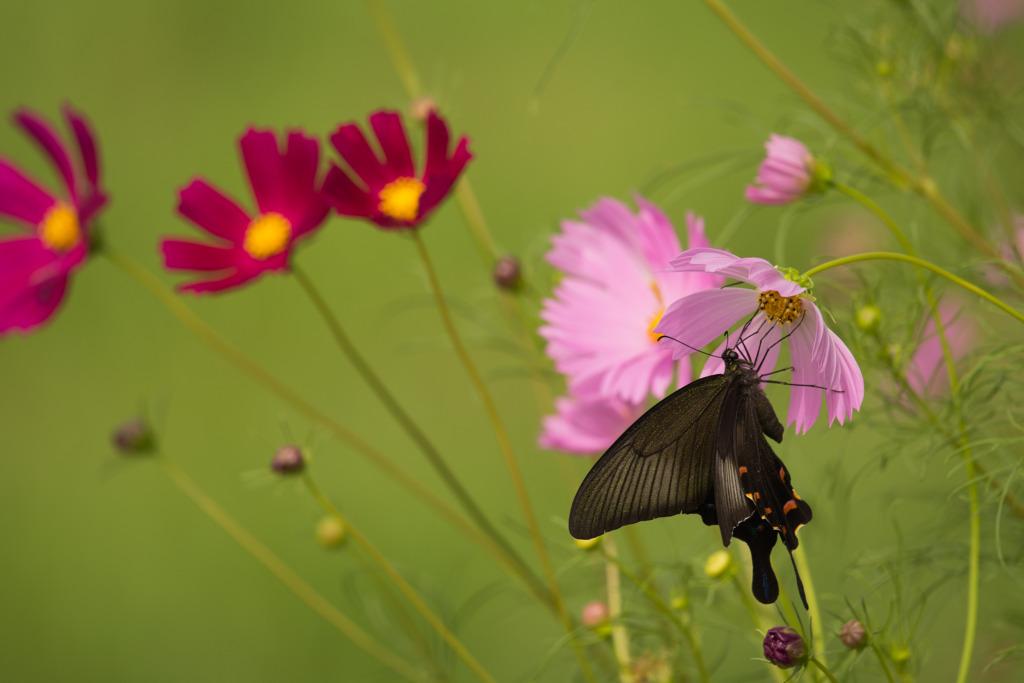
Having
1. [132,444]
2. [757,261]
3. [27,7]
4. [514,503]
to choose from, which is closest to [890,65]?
[757,261]

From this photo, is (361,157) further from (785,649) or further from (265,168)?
(785,649)

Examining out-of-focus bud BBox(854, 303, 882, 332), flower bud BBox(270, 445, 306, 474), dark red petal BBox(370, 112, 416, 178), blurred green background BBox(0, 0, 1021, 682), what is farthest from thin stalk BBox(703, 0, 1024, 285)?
blurred green background BBox(0, 0, 1021, 682)

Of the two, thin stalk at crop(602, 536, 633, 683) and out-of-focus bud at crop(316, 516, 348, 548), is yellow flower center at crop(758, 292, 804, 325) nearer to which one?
thin stalk at crop(602, 536, 633, 683)

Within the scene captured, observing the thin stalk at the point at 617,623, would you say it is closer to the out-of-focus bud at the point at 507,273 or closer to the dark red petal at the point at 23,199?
the out-of-focus bud at the point at 507,273

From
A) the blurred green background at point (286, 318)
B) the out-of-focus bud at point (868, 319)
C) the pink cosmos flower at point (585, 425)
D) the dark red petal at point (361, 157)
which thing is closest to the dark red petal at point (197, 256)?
the dark red petal at point (361, 157)

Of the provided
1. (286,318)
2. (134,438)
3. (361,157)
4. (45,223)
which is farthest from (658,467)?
(286,318)

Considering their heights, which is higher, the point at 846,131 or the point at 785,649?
the point at 846,131
